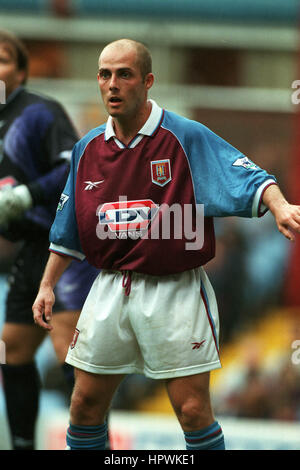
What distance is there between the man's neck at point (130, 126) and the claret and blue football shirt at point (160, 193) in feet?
0.06

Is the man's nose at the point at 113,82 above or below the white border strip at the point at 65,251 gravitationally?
above

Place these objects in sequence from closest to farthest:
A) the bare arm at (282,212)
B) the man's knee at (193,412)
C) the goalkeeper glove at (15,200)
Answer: the bare arm at (282,212), the man's knee at (193,412), the goalkeeper glove at (15,200)

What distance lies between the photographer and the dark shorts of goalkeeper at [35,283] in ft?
11.6

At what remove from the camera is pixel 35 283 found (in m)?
3.67

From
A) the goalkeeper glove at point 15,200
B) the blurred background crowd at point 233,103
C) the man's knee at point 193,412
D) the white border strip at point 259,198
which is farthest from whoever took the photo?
the blurred background crowd at point 233,103

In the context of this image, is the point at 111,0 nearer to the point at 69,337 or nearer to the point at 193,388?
the point at 69,337

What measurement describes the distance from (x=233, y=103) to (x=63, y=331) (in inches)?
141

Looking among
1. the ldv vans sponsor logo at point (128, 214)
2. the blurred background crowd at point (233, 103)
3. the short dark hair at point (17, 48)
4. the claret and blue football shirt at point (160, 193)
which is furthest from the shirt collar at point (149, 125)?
the blurred background crowd at point (233, 103)

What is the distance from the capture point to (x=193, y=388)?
8.86 ft

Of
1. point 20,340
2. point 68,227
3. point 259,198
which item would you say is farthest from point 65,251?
point 20,340

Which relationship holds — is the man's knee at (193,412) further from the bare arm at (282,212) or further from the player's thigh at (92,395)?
the bare arm at (282,212)

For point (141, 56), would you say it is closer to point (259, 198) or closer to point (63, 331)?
point (259, 198)

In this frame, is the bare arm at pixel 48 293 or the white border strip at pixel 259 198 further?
the bare arm at pixel 48 293
